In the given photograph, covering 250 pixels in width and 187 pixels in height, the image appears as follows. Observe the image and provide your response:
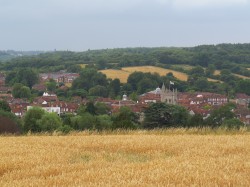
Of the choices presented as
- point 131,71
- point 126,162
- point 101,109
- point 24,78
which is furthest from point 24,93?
point 126,162

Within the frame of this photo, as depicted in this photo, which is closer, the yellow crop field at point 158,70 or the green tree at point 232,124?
the green tree at point 232,124

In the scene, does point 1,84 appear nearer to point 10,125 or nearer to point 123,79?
point 123,79

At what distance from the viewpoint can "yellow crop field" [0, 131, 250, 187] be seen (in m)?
8.74

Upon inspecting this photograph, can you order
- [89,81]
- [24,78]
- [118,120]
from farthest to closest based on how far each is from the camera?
[24,78] < [89,81] < [118,120]

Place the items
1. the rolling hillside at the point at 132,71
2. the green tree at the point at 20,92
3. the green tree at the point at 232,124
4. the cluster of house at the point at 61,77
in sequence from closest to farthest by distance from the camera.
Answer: the green tree at the point at 232,124, the green tree at the point at 20,92, the rolling hillside at the point at 132,71, the cluster of house at the point at 61,77

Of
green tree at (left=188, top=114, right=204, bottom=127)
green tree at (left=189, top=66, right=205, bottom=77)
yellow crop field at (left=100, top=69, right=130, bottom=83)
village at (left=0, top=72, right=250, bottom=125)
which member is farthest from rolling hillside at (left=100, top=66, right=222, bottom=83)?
green tree at (left=188, top=114, right=204, bottom=127)

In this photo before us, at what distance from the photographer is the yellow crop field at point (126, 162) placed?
28.7ft

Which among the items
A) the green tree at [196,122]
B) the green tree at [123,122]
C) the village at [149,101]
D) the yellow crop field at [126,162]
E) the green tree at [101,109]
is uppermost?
the yellow crop field at [126,162]

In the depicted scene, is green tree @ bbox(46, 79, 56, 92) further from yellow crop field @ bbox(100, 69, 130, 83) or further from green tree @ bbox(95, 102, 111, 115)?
green tree @ bbox(95, 102, 111, 115)

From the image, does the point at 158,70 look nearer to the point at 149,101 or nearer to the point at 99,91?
the point at 99,91

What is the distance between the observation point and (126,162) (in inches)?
463

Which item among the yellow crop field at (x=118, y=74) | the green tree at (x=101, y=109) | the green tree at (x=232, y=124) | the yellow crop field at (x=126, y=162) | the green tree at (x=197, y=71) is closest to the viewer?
the yellow crop field at (x=126, y=162)

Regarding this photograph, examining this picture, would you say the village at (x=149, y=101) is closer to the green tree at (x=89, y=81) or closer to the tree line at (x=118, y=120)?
the green tree at (x=89, y=81)

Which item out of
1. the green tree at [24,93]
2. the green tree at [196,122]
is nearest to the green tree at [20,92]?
the green tree at [24,93]
